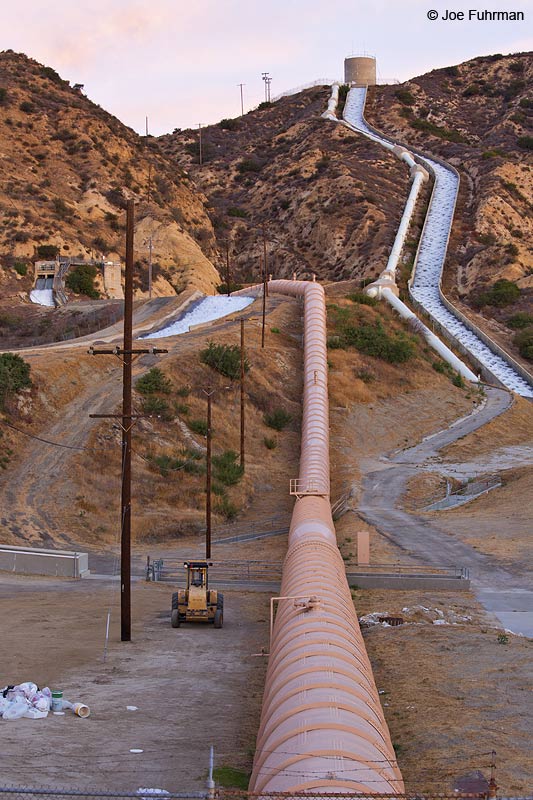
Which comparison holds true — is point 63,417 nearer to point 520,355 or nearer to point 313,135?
point 520,355

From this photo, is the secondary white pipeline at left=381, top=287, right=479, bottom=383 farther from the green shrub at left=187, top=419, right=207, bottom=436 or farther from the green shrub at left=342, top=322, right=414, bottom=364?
the green shrub at left=187, top=419, right=207, bottom=436

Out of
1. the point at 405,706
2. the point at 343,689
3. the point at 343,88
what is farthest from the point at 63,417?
the point at 343,88

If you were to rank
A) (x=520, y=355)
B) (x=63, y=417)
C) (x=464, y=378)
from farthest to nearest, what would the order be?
1. (x=520, y=355)
2. (x=464, y=378)
3. (x=63, y=417)

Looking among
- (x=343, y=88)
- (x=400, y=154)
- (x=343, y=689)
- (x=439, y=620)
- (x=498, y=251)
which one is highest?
(x=343, y=88)

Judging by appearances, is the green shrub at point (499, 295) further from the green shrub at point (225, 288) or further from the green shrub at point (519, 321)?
the green shrub at point (225, 288)

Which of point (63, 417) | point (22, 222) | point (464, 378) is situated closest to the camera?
point (63, 417)

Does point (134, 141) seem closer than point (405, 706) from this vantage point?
No

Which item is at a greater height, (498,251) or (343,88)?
(343,88)

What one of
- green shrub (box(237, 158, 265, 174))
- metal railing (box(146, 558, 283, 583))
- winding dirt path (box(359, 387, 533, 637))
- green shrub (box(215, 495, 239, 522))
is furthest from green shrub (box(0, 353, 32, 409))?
green shrub (box(237, 158, 265, 174))
